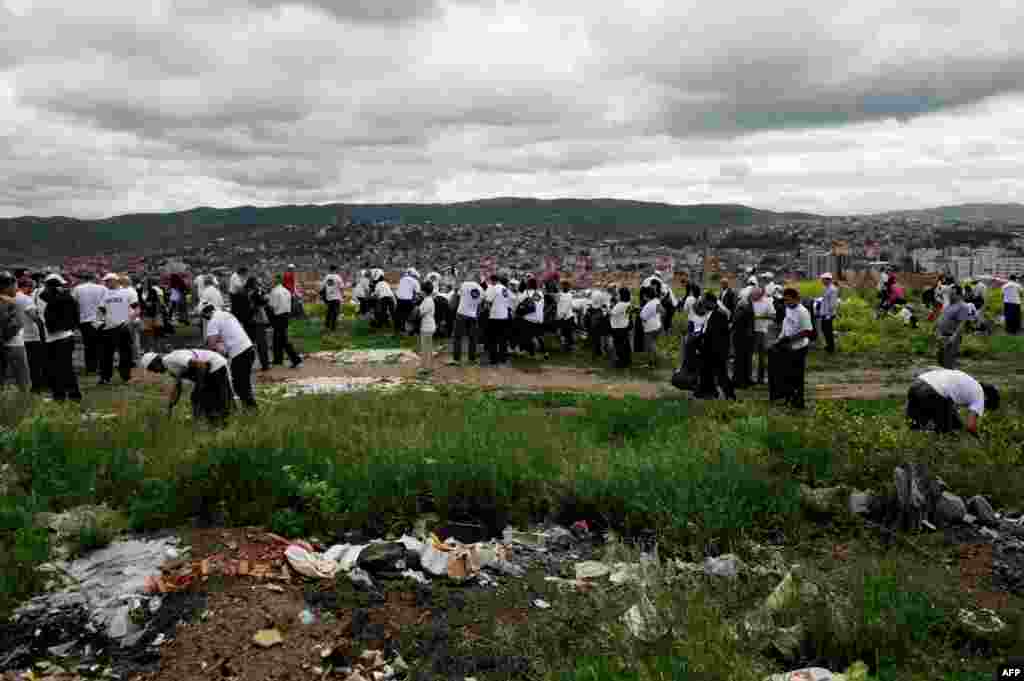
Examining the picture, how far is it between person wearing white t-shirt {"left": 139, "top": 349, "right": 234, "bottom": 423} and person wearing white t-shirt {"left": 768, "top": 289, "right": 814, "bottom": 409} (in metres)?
7.46

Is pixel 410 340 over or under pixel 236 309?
under

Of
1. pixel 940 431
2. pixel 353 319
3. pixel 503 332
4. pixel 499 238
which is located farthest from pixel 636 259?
pixel 940 431

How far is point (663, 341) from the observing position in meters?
19.0

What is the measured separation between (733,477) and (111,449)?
5943mm

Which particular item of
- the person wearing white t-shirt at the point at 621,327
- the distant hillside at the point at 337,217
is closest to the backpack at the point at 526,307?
the person wearing white t-shirt at the point at 621,327

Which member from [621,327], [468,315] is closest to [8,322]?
[468,315]

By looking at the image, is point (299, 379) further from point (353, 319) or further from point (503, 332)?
point (353, 319)

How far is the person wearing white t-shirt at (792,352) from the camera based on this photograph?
427 inches

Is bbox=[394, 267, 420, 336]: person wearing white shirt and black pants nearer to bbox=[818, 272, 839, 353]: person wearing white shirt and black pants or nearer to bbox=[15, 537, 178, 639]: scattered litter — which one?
bbox=[818, 272, 839, 353]: person wearing white shirt and black pants

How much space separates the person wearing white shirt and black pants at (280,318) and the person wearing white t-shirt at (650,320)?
7.44 m

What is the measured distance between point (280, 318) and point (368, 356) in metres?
2.44

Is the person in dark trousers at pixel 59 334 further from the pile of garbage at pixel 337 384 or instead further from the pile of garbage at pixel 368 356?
the pile of garbage at pixel 368 356

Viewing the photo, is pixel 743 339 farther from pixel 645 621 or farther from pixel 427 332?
pixel 645 621

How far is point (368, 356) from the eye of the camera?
57.9ft
